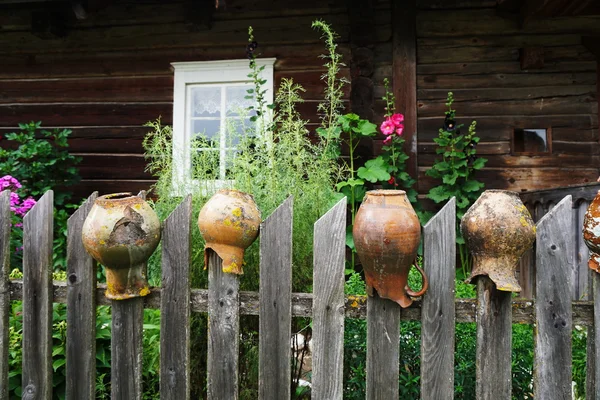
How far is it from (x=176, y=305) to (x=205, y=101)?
3.81 m

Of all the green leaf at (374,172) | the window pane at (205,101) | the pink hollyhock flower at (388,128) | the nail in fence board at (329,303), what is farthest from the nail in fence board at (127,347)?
the window pane at (205,101)

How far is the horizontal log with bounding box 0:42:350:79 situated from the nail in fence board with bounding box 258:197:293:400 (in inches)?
142

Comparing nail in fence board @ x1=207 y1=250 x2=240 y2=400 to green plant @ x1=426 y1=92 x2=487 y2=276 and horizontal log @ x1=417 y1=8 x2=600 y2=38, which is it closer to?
green plant @ x1=426 y1=92 x2=487 y2=276

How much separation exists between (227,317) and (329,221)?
462 millimetres

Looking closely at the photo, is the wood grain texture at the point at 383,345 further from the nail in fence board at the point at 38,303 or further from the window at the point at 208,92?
the window at the point at 208,92

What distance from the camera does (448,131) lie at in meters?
4.50

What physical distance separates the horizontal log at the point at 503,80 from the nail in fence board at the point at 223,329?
3775 mm

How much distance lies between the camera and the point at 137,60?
5.21 metres


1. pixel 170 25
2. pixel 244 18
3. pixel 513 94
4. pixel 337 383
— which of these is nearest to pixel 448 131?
pixel 513 94

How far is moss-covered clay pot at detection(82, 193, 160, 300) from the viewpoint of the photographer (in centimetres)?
153

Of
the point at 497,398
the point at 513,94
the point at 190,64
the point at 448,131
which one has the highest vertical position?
the point at 190,64

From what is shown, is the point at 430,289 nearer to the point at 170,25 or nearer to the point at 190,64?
the point at 190,64

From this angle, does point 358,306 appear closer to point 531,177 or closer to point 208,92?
point 531,177

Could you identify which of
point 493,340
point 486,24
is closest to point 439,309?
point 493,340
